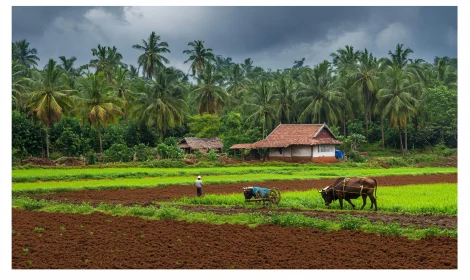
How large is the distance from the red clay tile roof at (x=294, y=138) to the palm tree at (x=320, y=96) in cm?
486

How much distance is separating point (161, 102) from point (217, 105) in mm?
8659

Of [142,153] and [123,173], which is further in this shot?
[142,153]

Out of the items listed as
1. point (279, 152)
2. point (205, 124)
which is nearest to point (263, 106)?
point (205, 124)

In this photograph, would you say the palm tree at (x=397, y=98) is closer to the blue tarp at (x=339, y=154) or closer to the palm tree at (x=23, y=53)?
the blue tarp at (x=339, y=154)

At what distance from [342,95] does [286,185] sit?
27373 mm

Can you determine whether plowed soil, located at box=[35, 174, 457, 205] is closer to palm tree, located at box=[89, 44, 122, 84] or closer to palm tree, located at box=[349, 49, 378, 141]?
palm tree, located at box=[349, 49, 378, 141]

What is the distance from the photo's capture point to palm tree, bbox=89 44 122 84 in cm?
5595

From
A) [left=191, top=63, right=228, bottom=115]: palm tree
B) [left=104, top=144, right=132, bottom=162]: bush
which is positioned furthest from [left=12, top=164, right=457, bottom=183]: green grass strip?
[left=191, top=63, right=228, bottom=115]: palm tree

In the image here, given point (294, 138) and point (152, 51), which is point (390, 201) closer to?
point (294, 138)

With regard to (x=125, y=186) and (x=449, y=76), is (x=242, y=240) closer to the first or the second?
(x=125, y=186)

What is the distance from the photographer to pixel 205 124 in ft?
154

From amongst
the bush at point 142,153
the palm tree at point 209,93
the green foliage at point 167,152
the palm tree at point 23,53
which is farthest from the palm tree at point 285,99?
the palm tree at point 23,53

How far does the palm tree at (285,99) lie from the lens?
1944 inches
